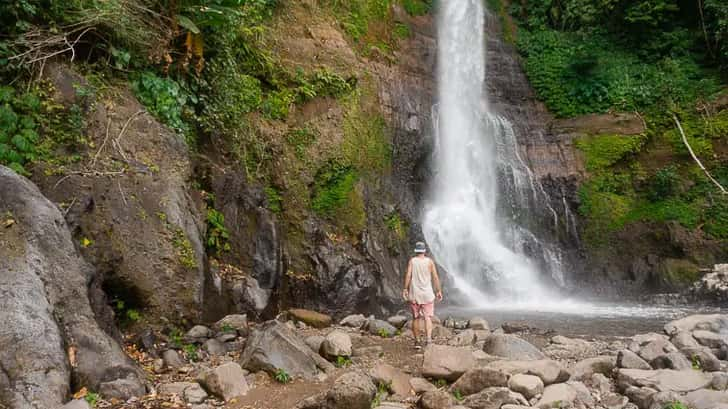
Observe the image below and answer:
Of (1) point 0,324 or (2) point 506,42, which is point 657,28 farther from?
(1) point 0,324

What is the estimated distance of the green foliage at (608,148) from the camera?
16.9m

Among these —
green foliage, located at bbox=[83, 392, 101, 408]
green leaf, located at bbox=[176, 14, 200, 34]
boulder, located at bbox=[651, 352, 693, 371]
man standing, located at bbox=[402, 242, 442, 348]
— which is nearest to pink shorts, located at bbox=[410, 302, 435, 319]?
man standing, located at bbox=[402, 242, 442, 348]

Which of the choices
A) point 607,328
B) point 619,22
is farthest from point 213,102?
point 619,22

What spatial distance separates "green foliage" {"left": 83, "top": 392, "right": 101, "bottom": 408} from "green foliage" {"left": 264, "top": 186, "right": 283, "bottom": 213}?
6.37 m

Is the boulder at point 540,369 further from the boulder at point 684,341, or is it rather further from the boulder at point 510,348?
the boulder at point 684,341

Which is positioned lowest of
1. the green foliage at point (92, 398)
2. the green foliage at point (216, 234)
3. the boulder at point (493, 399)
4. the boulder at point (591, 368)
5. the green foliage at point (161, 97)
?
the green foliage at point (92, 398)

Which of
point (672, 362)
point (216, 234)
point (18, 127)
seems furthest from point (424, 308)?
point (18, 127)

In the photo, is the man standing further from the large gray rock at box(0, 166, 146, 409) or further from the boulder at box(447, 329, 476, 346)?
the large gray rock at box(0, 166, 146, 409)

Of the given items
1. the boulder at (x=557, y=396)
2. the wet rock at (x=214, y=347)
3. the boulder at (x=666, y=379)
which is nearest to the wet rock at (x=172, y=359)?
the wet rock at (x=214, y=347)

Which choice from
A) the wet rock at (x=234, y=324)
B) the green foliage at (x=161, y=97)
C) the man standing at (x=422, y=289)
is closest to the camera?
the wet rock at (x=234, y=324)

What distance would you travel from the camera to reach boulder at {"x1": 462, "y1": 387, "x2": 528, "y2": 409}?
4.45 metres

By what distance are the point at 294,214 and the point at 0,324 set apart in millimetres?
7037

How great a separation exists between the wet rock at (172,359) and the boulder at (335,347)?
163 cm

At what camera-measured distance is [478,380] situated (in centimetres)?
485
